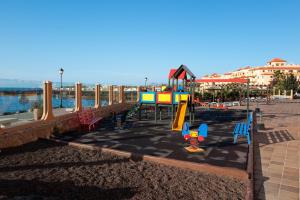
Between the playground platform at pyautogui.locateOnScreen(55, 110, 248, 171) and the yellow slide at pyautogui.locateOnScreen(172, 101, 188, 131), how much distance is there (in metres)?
0.47

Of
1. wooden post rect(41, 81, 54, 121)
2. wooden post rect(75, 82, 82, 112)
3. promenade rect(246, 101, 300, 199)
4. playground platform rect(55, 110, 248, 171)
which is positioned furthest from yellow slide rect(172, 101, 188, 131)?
wooden post rect(41, 81, 54, 121)

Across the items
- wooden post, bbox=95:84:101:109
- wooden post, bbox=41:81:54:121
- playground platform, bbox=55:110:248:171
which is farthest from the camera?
wooden post, bbox=95:84:101:109

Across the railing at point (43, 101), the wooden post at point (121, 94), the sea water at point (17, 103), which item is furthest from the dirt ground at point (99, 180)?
the wooden post at point (121, 94)

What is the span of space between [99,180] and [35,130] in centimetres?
539

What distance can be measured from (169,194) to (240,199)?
1.45 m

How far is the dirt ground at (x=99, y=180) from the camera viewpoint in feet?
16.3

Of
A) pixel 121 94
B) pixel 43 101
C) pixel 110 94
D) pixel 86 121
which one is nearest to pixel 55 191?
pixel 43 101

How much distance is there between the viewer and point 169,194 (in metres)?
5.02

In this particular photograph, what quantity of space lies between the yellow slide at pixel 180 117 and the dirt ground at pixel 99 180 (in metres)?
5.65

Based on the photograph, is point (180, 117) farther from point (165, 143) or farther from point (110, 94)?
point (110, 94)

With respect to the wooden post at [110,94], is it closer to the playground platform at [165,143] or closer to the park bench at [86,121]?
the park bench at [86,121]

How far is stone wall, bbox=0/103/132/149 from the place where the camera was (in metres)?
8.40

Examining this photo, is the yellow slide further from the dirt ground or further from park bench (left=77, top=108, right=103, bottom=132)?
the dirt ground

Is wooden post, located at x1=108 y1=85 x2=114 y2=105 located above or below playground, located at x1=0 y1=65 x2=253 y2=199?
above
